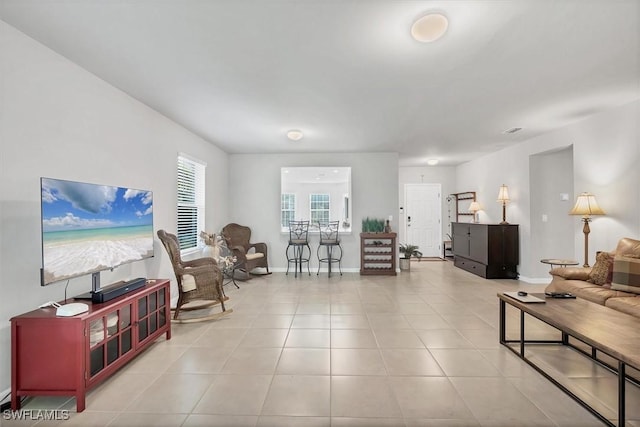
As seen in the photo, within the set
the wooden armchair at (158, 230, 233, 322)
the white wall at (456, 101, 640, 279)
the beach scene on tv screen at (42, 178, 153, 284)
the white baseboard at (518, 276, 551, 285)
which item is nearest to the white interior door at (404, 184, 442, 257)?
the white wall at (456, 101, 640, 279)

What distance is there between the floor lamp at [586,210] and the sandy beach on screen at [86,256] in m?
5.20

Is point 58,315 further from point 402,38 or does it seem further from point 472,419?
point 402,38

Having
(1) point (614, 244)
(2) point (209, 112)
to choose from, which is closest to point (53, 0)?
(2) point (209, 112)

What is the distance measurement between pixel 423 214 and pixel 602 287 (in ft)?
16.2

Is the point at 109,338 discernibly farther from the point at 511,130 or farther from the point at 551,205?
the point at 551,205

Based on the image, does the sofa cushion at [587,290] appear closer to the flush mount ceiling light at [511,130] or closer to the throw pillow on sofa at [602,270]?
the throw pillow on sofa at [602,270]

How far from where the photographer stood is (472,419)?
1.74 meters

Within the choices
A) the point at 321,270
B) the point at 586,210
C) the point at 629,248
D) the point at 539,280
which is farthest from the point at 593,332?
the point at 321,270

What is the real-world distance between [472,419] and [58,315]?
265 centimetres

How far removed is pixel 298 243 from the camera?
231 inches

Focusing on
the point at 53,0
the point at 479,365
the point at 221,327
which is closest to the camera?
the point at 53,0

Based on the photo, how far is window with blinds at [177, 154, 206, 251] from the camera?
435 centimetres

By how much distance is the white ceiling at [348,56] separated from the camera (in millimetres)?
1822

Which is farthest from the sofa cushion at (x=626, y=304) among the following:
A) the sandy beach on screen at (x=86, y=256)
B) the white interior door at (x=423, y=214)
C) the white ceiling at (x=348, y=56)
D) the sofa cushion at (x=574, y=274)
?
the white interior door at (x=423, y=214)
